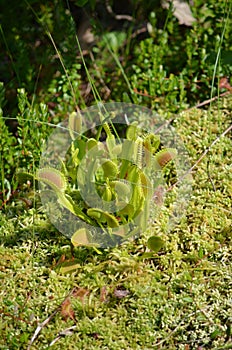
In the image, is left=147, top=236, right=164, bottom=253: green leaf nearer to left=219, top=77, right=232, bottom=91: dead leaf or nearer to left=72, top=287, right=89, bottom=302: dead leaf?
left=72, top=287, right=89, bottom=302: dead leaf

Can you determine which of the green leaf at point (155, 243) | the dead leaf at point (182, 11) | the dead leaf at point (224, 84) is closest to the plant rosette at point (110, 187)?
the green leaf at point (155, 243)

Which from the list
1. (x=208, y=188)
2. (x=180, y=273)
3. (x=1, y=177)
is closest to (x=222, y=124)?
(x=208, y=188)

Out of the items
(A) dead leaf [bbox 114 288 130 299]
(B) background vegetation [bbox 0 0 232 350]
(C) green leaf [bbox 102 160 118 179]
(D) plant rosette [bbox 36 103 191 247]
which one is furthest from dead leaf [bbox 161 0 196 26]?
(A) dead leaf [bbox 114 288 130 299]

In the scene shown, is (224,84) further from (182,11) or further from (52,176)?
(52,176)

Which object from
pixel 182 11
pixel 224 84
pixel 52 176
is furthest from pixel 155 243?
pixel 182 11

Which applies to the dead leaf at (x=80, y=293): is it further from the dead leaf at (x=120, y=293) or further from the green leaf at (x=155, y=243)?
the green leaf at (x=155, y=243)

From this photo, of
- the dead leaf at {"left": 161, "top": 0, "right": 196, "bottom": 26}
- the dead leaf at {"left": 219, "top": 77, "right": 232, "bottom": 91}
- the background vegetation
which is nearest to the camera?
the background vegetation

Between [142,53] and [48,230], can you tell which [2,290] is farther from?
[142,53]
